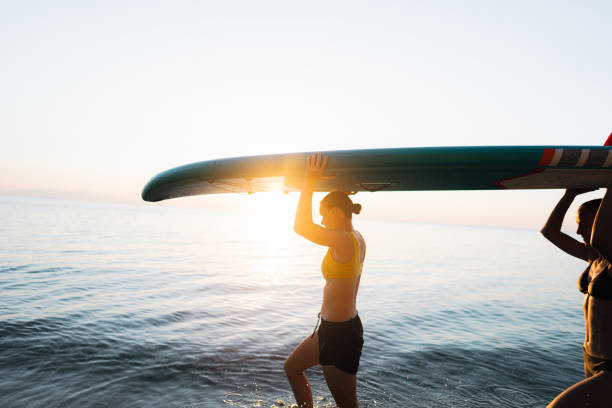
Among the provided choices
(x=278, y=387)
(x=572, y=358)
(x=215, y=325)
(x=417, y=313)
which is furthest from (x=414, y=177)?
(x=417, y=313)

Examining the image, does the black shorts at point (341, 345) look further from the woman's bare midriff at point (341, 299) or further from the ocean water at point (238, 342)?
the ocean water at point (238, 342)

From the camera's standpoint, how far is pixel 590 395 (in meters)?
1.99

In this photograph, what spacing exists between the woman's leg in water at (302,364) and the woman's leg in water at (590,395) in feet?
5.49

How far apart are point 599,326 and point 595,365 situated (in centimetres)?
24

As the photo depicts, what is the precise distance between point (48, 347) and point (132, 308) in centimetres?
319

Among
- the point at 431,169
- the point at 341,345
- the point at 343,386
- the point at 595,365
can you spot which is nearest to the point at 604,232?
the point at 595,365

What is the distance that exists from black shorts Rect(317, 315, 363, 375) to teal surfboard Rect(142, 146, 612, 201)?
49.5 inches

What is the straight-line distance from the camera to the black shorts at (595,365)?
6.83 feet

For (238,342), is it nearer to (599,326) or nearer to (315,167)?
(315,167)

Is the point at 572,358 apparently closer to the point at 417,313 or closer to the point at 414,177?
the point at 417,313

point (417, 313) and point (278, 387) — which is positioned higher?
point (278, 387)

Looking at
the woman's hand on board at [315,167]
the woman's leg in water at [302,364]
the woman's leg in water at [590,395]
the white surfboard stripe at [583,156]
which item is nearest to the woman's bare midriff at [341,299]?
the woman's leg in water at [302,364]

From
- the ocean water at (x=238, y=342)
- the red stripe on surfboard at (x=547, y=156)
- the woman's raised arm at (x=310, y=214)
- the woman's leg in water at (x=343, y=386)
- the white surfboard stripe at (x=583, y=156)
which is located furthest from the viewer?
the ocean water at (x=238, y=342)

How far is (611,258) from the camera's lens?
200 centimetres
